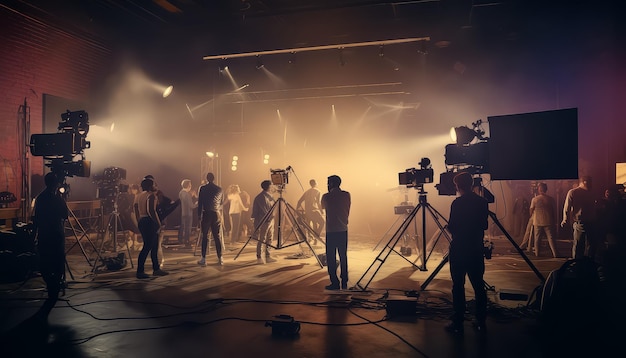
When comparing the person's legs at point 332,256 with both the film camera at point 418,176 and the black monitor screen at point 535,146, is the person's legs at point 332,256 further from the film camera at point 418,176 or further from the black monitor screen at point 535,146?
the black monitor screen at point 535,146

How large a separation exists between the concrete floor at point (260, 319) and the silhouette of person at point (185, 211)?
3.16 m

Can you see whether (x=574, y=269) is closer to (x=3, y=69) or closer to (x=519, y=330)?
(x=519, y=330)

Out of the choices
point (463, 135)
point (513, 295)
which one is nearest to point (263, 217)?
point (463, 135)

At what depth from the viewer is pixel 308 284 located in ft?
22.0

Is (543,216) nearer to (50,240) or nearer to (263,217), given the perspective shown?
(263,217)

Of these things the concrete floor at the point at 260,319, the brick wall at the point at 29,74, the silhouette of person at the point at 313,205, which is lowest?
the concrete floor at the point at 260,319

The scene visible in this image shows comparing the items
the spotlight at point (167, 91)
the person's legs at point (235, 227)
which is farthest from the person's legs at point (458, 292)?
the spotlight at point (167, 91)

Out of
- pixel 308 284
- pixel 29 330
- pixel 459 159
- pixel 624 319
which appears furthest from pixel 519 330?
pixel 29 330

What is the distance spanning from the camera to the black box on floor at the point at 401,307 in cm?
489

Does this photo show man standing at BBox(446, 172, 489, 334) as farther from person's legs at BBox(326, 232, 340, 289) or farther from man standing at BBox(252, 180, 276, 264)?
man standing at BBox(252, 180, 276, 264)

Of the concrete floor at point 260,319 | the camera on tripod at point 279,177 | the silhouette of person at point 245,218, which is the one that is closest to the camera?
the concrete floor at point 260,319

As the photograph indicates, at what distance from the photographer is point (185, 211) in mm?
10680

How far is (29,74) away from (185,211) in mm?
5549

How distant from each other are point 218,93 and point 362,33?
5543 millimetres
